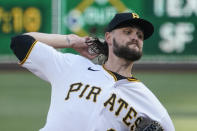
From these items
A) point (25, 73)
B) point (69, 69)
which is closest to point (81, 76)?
point (69, 69)

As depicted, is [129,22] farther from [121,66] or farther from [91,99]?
[91,99]

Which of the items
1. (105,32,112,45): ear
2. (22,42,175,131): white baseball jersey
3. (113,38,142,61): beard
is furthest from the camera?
(105,32,112,45): ear

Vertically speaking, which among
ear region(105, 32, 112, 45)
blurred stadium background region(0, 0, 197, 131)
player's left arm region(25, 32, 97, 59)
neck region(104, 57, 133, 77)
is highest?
ear region(105, 32, 112, 45)

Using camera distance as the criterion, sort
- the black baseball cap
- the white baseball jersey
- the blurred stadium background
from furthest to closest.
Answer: the blurred stadium background
the black baseball cap
the white baseball jersey

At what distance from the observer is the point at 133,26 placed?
439 cm

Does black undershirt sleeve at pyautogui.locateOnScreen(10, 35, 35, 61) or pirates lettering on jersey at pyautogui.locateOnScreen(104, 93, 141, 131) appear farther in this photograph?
black undershirt sleeve at pyautogui.locateOnScreen(10, 35, 35, 61)

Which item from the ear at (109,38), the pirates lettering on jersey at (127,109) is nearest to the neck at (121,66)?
the ear at (109,38)

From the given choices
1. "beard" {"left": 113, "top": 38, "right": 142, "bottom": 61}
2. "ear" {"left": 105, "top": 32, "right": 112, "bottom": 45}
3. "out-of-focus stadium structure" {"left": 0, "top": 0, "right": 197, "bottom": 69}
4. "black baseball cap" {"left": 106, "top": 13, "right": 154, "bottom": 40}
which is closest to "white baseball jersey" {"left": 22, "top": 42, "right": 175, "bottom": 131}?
"beard" {"left": 113, "top": 38, "right": 142, "bottom": 61}

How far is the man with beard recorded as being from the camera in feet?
13.4

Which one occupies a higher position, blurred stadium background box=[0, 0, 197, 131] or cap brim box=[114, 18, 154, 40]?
cap brim box=[114, 18, 154, 40]

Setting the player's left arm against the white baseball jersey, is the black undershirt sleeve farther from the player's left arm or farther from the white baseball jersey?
the player's left arm

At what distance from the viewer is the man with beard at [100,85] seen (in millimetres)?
4078

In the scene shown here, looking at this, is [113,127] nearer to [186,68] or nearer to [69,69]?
[69,69]

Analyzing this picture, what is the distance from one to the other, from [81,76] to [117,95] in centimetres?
30
